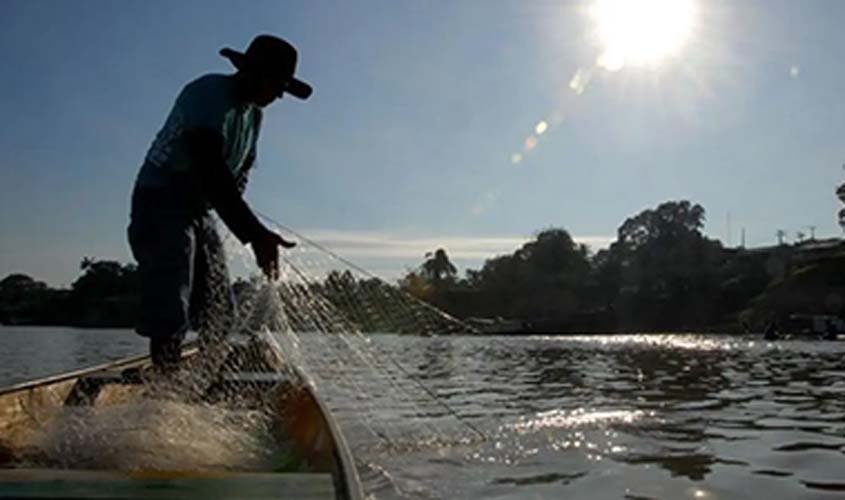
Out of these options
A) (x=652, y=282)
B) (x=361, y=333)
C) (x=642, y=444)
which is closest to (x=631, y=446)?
(x=642, y=444)

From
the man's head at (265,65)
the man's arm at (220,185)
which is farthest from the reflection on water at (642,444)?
the man's head at (265,65)

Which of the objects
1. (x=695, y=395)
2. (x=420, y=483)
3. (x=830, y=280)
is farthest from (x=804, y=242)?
(x=420, y=483)

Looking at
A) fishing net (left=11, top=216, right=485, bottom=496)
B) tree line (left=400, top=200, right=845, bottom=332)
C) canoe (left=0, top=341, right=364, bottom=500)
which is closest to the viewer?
canoe (left=0, top=341, right=364, bottom=500)

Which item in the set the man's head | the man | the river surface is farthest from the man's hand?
the river surface

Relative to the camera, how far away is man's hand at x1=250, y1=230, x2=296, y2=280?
3.61 m

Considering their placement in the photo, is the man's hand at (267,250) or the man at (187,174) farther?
the man at (187,174)

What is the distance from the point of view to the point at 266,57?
13.4 feet

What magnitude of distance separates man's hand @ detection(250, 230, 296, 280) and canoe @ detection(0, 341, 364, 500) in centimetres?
69

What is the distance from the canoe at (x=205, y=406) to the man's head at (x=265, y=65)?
5.44 feet

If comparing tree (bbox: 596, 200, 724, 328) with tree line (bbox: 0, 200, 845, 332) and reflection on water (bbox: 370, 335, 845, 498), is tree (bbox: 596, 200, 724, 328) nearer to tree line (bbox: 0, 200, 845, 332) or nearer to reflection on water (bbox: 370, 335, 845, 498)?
tree line (bbox: 0, 200, 845, 332)

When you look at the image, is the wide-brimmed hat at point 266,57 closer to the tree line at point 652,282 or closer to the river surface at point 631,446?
the river surface at point 631,446

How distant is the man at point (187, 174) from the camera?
153 inches

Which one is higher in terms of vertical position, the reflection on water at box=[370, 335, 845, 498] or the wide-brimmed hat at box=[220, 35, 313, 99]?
the wide-brimmed hat at box=[220, 35, 313, 99]

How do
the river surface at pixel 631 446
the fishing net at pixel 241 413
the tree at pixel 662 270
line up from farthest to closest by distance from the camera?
1. the tree at pixel 662 270
2. the river surface at pixel 631 446
3. the fishing net at pixel 241 413
